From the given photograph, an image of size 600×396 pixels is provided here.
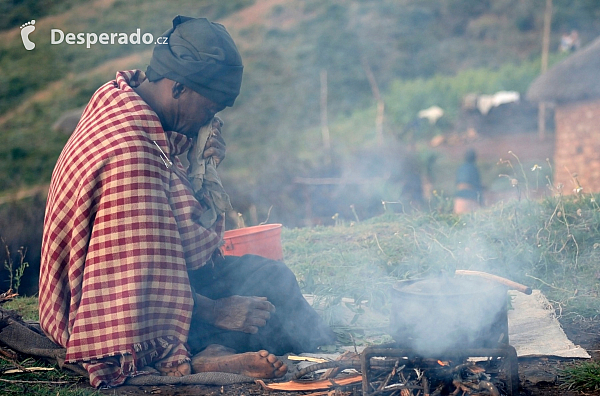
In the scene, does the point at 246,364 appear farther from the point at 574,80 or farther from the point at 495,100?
the point at 495,100

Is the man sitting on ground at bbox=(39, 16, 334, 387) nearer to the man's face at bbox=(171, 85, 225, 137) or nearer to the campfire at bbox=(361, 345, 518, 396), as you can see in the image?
the man's face at bbox=(171, 85, 225, 137)

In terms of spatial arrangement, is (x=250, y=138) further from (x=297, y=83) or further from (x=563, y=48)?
(x=563, y=48)

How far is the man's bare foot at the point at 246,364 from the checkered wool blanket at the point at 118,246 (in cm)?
11

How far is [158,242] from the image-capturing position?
277cm

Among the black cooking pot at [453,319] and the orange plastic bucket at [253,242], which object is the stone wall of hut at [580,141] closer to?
the orange plastic bucket at [253,242]

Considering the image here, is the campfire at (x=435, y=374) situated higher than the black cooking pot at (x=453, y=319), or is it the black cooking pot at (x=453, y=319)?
the black cooking pot at (x=453, y=319)

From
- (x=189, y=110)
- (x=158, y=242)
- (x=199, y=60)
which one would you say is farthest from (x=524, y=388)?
(x=199, y=60)

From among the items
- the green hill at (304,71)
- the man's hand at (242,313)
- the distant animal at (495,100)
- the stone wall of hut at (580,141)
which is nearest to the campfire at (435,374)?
the man's hand at (242,313)

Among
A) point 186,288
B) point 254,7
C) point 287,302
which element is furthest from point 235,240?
point 254,7

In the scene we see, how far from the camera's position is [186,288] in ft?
9.39

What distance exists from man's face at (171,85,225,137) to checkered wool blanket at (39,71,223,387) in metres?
0.16

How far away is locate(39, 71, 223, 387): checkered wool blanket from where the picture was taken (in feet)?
8.89

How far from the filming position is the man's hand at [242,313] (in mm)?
2971

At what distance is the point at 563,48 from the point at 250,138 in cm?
1371
